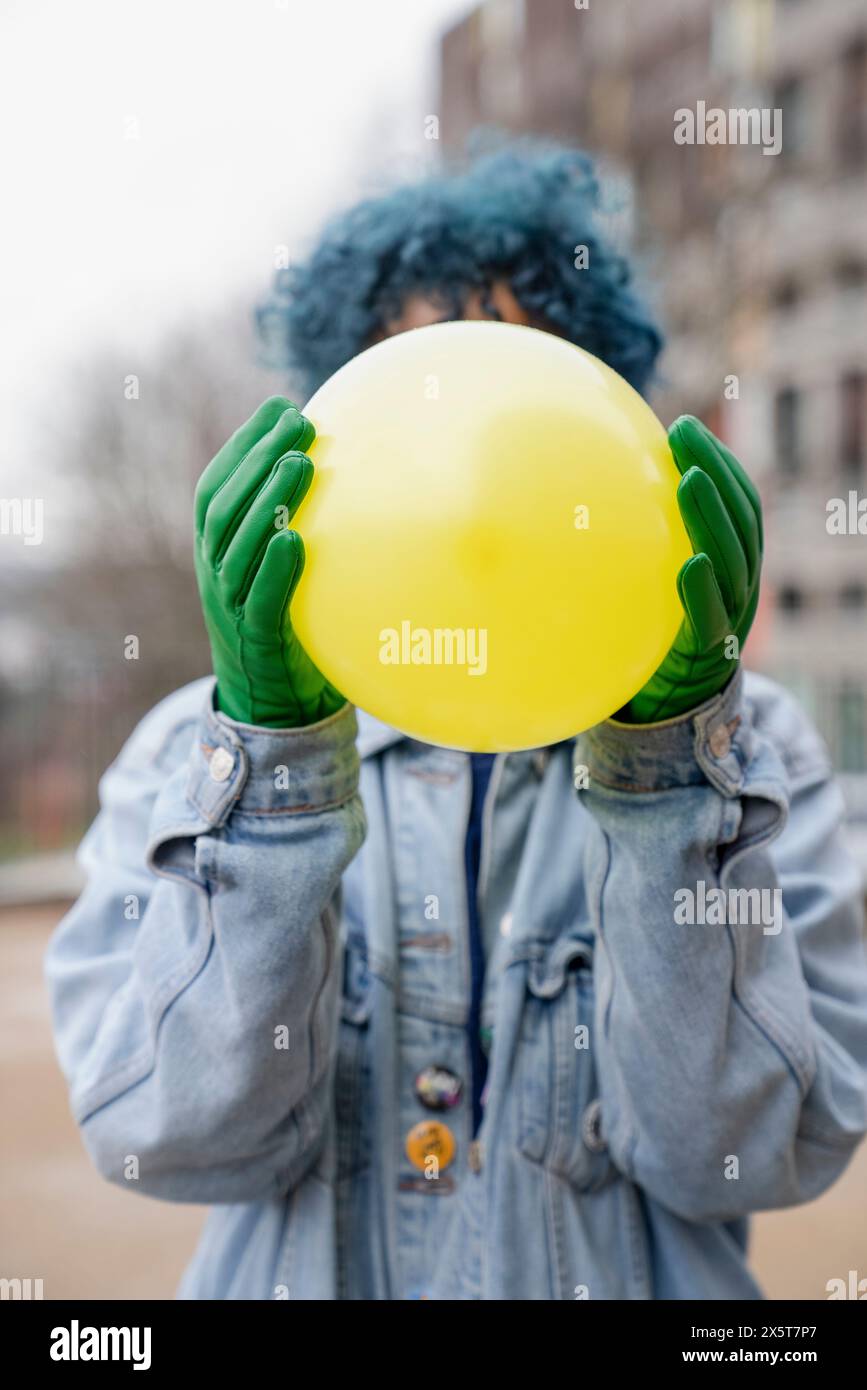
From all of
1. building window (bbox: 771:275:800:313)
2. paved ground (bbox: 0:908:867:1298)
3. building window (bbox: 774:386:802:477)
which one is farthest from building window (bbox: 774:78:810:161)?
paved ground (bbox: 0:908:867:1298)

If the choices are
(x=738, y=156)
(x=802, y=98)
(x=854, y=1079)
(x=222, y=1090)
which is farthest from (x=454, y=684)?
(x=802, y=98)

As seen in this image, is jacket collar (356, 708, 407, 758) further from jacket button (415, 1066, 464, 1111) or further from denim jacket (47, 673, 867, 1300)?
jacket button (415, 1066, 464, 1111)

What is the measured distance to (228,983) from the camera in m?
1.30

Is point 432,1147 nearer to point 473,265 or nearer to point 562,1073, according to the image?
point 562,1073

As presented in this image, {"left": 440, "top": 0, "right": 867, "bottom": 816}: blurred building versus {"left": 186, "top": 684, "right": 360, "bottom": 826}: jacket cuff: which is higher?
{"left": 440, "top": 0, "right": 867, "bottom": 816}: blurred building

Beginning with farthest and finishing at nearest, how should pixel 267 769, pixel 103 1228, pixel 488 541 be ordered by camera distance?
1. pixel 103 1228
2. pixel 267 769
3. pixel 488 541

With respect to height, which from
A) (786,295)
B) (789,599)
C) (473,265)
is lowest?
(789,599)

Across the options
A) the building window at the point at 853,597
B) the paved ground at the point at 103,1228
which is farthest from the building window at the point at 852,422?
the paved ground at the point at 103,1228

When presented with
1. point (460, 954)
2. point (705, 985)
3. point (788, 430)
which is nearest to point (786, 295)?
point (788, 430)

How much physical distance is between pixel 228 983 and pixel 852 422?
795 inches

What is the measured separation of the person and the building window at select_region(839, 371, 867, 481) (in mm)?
19355

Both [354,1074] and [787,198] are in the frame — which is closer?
[354,1074]

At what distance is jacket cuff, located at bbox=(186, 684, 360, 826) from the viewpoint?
1251mm
